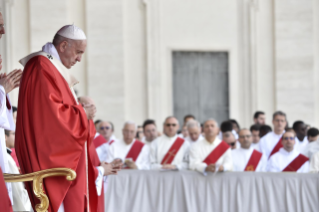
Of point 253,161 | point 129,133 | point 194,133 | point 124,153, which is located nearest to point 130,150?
point 124,153

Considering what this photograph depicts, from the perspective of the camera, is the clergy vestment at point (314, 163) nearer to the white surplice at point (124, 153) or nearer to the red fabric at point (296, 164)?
the red fabric at point (296, 164)

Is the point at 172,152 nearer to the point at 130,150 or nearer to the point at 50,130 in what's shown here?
the point at 130,150

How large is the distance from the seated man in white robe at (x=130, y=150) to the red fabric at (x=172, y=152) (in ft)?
1.05

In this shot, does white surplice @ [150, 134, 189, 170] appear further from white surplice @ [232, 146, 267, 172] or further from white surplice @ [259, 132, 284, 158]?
white surplice @ [259, 132, 284, 158]

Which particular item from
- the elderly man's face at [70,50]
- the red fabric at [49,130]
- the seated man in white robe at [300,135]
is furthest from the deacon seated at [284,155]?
the red fabric at [49,130]

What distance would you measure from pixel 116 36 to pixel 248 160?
253 inches

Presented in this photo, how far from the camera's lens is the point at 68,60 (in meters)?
3.92

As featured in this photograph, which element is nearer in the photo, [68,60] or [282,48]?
[68,60]

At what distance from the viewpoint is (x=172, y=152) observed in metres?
8.17

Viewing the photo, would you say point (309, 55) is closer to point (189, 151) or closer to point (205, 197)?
point (189, 151)

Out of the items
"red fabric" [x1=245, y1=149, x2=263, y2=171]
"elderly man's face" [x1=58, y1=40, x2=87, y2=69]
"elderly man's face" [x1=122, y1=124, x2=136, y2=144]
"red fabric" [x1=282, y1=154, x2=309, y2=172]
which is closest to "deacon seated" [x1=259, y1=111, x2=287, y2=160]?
"red fabric" [x1=245, y1=149, x2=263, y2=171]

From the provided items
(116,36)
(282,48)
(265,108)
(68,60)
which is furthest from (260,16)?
(68,60)

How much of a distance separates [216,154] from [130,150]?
161cm

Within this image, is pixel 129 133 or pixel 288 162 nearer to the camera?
pixel 288 162
